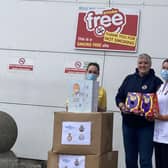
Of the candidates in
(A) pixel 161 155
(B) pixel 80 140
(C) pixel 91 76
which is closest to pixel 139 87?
(C) pixel 91 76

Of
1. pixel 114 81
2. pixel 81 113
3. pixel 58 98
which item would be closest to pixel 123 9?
pixel 114 81

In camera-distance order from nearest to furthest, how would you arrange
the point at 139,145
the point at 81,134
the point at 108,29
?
the point at 81,134, the point at 139,145, the point at 108,29

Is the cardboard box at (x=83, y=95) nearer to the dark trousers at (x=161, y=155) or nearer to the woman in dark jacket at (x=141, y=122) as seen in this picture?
Answer: the woman in dark jacket at (x=141, y=122)

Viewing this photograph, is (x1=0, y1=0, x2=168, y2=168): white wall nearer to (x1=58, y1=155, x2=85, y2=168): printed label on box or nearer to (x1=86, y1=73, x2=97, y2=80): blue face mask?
(x1=86, y1=73, x2=97, y2=80): blue face mask

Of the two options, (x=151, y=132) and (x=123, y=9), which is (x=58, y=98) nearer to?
(x=123, y=9)

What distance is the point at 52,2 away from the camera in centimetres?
958

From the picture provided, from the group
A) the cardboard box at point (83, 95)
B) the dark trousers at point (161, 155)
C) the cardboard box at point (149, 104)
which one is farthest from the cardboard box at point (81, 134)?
the dark trousers at point (161, 155)

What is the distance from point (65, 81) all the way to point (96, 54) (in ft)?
2.38

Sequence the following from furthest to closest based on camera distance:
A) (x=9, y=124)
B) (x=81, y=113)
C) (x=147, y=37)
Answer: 1. (x=147, y=37)
2. (x=9, y=124)
3. (x=81, y=113)

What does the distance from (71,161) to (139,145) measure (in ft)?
3.03

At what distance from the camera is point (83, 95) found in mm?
6766

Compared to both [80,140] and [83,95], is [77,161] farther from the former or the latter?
[83,95]

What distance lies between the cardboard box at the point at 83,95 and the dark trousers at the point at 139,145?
62 centimetres

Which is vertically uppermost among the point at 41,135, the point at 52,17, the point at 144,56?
the point at 52,17
